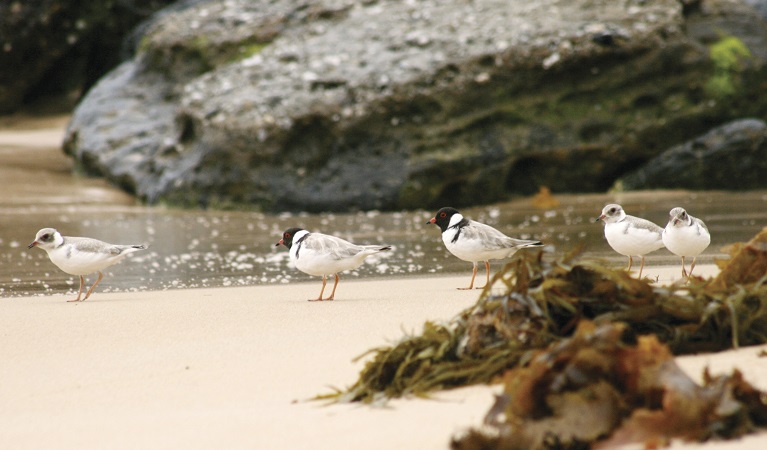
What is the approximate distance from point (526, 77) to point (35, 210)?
7.08m

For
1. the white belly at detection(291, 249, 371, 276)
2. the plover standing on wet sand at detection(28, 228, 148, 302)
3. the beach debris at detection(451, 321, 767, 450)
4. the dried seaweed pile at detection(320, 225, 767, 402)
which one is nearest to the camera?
the beach debris at detection(451, 321, 767, 450)

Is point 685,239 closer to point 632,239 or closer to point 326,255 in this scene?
point 632,239

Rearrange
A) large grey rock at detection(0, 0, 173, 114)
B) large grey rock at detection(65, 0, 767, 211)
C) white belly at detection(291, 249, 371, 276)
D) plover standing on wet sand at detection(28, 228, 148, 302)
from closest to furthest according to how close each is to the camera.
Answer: white belly at detection(291, 249, 371, 276) → plover standing on wet sand at detection(28, 228, 148, 302) → large grey rock at detection(65, 0, 767, 211) → large grey rock at detection(0, 0, 173, 114)

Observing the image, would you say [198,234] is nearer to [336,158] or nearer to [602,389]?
[336,158]

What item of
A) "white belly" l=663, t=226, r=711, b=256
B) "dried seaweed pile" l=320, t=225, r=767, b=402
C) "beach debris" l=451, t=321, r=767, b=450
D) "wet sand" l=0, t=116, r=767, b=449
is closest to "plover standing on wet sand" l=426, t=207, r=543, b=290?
"wet sand" l=0, t=116, r=767, b=449

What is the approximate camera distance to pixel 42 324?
573 centimetres

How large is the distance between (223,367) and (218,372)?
0.27 feet

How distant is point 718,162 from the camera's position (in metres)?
13.4

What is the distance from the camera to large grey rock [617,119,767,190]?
13.4 metres

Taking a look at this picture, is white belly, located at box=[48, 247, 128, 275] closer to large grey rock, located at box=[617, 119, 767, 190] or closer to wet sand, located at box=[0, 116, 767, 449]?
wet sand, located at box=[0, 116, 767, 449]

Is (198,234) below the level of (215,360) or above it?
below

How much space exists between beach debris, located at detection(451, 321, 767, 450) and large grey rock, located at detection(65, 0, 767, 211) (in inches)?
397

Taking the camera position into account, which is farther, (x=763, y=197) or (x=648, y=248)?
(x=763, y=197)

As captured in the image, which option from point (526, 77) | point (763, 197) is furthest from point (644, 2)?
point (763, 197)
